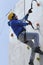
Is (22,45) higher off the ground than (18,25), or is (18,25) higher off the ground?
(18,25)

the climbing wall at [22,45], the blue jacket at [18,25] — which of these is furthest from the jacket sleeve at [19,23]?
the climbing wall at [22,45]

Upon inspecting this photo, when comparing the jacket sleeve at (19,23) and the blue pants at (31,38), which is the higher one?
the jacket sleeve at (19,23)

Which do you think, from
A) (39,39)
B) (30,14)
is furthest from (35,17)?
(39,39)

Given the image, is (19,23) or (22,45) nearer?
(19,23)

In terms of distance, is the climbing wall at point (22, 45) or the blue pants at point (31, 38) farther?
the climbing wall at point (22, 45)

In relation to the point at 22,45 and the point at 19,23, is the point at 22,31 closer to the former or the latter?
the point at 19,23

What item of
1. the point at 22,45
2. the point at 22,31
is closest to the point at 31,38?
the point at 22,31

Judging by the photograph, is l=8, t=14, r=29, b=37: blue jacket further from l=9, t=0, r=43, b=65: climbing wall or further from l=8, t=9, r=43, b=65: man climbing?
l=9, t=0, r=43, b=65: climbing wall

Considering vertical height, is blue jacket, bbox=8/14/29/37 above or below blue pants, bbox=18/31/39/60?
above

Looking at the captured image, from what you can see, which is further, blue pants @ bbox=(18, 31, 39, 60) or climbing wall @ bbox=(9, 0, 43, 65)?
climbing wall @ bbox=(9, 0, 43, 65)

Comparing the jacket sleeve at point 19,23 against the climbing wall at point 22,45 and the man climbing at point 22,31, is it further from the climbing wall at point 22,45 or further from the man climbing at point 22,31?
the climbing wall at point 22,45

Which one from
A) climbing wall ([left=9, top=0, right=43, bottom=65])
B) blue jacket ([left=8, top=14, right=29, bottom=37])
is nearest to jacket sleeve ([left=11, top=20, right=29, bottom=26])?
blue jacket ([left=8, top=14, right=29, bottom=37])

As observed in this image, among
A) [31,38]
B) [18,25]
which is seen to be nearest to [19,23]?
[18,25]

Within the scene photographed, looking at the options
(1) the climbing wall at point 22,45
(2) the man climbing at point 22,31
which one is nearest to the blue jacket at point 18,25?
(2) the man climbing at point 22,31
